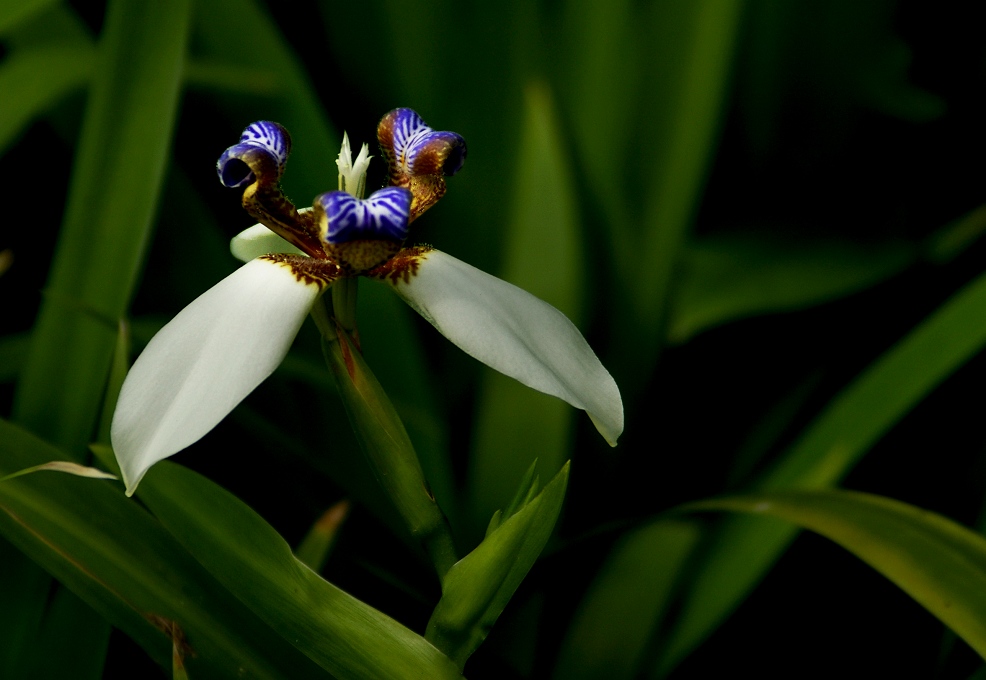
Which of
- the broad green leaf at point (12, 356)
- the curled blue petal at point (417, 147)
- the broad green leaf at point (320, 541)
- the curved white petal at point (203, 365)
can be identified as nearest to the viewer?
the curved white petal at point (203, 365)

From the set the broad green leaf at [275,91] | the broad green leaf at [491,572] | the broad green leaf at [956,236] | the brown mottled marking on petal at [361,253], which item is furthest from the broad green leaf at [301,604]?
the broad green leaf at [956,236]

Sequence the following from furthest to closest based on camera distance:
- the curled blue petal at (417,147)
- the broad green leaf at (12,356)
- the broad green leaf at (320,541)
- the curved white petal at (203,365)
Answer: the broad green leaf at (12,356) → the broad green leaf at (320,541) → the curled blue petal at (417,147) → the curved white petal at (203,365)

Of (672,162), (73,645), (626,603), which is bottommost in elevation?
(73,645)

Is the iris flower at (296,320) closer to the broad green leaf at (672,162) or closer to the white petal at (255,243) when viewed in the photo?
the white petal at (255,243)

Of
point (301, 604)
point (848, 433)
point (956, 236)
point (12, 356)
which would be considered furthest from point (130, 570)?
point (956, 236)

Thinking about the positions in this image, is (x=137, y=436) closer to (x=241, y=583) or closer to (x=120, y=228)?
(x=241, y=583)

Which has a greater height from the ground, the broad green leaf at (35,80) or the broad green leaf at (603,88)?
the broad green leaf at (603,88)

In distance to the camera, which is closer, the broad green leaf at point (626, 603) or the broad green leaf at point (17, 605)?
the broad green leaf at point (17, 605)

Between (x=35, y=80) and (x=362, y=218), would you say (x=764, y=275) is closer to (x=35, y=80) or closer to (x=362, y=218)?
(x=362, y=218)
